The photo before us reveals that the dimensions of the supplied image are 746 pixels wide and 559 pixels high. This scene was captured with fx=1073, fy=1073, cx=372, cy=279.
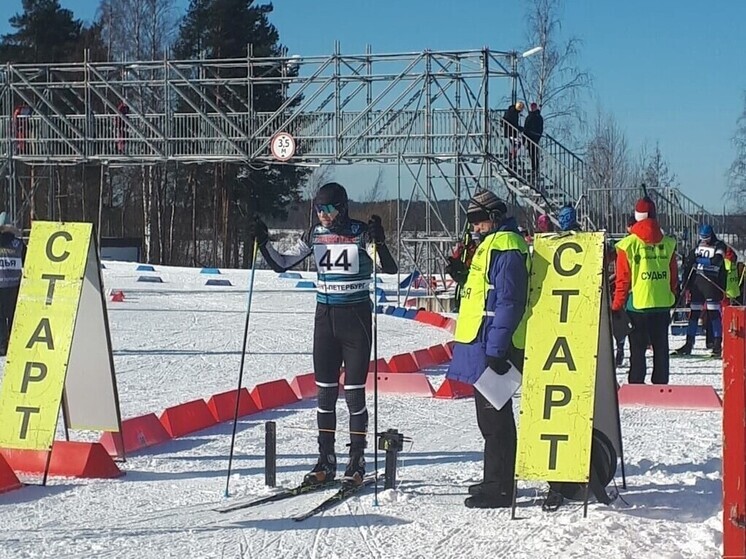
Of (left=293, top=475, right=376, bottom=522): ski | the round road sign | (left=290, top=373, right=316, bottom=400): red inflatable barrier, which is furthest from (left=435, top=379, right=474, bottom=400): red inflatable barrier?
the round road sign

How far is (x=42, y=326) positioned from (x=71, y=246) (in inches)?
21.2

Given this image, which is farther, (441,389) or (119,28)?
(119,28)

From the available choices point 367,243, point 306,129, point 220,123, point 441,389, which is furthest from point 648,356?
point 220,123

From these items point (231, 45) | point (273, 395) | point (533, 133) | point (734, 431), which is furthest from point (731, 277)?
point (231, 45)

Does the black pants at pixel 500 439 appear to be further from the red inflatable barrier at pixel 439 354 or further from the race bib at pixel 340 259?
the red inflatable barrier at pixel 439 354

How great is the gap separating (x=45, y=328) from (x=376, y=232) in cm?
217

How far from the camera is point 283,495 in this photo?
6.28m

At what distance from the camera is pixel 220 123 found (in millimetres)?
26922

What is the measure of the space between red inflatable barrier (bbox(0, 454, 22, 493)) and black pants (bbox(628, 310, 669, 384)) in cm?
599

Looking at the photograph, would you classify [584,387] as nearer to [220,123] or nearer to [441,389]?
[441,389]

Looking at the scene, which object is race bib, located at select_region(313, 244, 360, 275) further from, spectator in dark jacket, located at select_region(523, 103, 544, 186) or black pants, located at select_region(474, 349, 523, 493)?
spectator in dark jacket, located at select_region(523, 103, 544, 186)

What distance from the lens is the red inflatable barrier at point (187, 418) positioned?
836 cm

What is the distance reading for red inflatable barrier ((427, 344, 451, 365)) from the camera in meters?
13.3

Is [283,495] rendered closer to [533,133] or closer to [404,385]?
[404,385]
